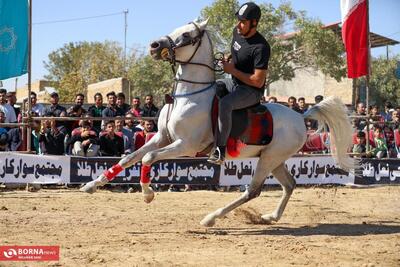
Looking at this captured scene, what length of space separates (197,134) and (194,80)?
711 millimetres

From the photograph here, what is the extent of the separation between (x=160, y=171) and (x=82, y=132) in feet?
Answer: 6.00

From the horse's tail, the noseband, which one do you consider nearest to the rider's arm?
the noseband

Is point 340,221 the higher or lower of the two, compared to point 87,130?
lower

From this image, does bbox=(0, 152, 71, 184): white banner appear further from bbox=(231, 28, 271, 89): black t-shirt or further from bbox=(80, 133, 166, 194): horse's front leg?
bbox=(231, 28, 271, 89): black t-shirt

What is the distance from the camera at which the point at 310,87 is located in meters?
51.8

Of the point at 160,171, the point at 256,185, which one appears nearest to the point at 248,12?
the point at 256,185

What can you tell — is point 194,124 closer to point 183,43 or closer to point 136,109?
point 183,43

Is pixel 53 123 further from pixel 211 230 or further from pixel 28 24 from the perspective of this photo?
pixel 211 230

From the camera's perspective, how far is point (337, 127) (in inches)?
378

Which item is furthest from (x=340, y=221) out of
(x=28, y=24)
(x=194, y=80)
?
(x=28, y=24)

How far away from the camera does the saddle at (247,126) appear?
329 inches

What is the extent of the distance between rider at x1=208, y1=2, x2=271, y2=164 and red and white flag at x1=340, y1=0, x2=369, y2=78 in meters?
6.89

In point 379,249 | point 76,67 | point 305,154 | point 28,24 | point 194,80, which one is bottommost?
point 379,249

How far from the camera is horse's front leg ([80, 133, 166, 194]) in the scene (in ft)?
26.8
